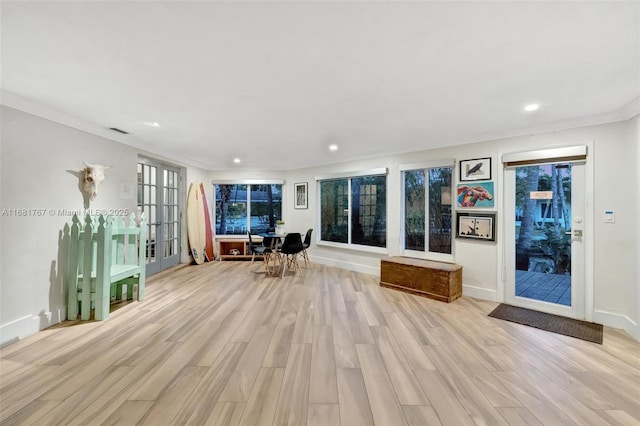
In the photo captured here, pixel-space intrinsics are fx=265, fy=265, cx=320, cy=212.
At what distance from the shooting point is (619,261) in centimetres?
293

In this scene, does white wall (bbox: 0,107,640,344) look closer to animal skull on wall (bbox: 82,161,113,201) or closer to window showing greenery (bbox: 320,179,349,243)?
animal skull on wall (bbox: 82,161,113,201)

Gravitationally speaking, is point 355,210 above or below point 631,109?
below

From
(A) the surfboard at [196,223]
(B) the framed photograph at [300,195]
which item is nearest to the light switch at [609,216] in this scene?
(B) the framed photograph at [300,195]

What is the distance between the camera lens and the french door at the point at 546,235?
3182mm

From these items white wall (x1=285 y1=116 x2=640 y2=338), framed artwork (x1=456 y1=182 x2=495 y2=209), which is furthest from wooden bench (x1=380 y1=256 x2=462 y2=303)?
framed artwork (x1=456 y1=182 x2=495 y2=209)

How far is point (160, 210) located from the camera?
5137 mm

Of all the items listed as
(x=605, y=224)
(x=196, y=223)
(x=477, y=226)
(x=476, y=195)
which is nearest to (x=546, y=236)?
(x=605, y=224)

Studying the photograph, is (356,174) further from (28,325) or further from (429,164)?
(28,325)

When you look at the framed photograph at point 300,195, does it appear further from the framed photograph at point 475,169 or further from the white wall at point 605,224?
the white wall at point 605,224

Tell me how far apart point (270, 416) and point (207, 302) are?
90.9 inches

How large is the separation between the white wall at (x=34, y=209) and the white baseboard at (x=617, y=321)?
19.9 ft

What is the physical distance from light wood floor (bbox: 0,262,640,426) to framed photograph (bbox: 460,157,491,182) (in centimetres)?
187

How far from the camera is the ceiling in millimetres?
1450

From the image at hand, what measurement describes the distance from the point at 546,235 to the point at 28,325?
19.5 ft
